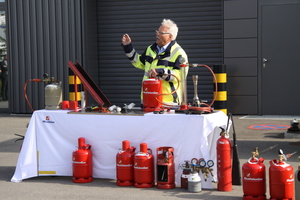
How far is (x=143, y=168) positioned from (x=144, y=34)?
865cm

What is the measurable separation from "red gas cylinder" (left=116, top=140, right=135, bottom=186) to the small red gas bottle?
5.44 feet

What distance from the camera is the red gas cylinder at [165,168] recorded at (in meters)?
5.93

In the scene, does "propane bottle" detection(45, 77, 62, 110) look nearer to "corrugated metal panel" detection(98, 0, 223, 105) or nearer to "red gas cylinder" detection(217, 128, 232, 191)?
"red gas cylinder" detection(217, 128, 232, 191)

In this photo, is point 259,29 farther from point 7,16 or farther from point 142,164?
point 142,164

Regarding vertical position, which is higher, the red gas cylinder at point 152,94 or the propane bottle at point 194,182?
the red gas cylinder at point 152,94

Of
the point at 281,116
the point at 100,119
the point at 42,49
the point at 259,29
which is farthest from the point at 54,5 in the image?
the point at 100,119

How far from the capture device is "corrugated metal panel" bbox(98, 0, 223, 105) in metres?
13.8

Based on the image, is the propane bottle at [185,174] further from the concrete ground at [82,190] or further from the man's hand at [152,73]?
the man's hand at [152,73]

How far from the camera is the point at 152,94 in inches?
254

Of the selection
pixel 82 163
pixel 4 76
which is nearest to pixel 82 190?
pixel 82 163

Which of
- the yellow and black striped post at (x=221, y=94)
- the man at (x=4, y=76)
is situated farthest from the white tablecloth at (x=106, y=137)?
the man at (x=4, y=76)

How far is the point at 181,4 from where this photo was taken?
1393 centimetres

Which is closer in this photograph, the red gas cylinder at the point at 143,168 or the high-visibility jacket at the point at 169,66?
the red gas cylinder at the point at 143,168

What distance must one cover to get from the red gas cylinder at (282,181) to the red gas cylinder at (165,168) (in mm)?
1171
